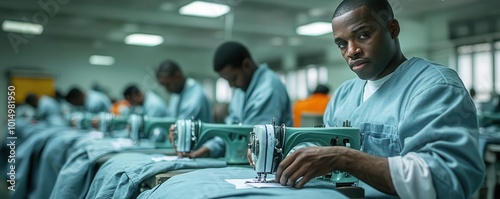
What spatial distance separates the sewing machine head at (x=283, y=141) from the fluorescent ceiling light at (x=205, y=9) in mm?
4320

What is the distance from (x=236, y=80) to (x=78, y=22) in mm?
6239

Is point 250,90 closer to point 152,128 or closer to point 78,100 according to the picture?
point 152,128

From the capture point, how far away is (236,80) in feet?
8.31

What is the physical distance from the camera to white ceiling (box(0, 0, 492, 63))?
6.02 m

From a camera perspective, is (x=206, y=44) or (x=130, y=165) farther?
(x=206, y=44)

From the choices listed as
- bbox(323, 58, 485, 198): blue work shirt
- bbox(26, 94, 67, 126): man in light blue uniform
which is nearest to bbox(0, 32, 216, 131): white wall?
bbox(26, 94, 67, 126): man in light blue uniform

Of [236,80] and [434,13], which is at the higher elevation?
[434,13]

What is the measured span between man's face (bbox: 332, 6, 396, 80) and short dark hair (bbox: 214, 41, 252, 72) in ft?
3.59

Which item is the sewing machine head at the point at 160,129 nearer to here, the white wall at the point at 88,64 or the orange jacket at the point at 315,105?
the orange jacket at the point at 315,105

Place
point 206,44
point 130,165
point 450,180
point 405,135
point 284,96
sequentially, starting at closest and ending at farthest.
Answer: point 450,180 → point 405,135 → point 130,165 → point 284,96 → point 206,44

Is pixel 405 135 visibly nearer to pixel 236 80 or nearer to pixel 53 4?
pixel 236 80

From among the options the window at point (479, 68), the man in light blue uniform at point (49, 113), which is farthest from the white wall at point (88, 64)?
the window at point (479, 68)

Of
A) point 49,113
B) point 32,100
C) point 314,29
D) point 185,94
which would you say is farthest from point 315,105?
point 32,100

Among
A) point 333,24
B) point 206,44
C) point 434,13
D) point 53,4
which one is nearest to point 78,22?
point 53,4
